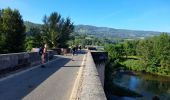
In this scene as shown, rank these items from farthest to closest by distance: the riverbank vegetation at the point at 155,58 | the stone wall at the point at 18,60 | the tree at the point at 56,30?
1. the riverbank vegetation at the point at 155,58
2. the tree at the point at 56,30
3. the stone wall at the point at 18,60

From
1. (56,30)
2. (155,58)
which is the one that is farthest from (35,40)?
(155,58)

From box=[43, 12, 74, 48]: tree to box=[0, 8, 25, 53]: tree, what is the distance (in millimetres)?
10177

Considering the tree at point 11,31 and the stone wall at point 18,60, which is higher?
the tree at point 11,31

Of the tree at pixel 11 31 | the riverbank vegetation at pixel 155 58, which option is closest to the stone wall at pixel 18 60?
the tree at pixel 11 31

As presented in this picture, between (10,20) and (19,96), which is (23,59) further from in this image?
(10,20)

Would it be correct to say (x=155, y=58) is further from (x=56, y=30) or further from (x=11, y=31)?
(x=11, y=31)

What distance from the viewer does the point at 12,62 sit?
16766 mm

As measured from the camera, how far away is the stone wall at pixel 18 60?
1526cm

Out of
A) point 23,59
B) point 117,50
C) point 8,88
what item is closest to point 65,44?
point 23,59

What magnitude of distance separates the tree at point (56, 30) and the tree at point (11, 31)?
33.4 feet

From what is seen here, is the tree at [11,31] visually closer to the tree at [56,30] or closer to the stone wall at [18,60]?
the tree at [56,30]

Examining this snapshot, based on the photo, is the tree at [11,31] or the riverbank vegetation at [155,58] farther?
the riverbank vegetation at [155,58]

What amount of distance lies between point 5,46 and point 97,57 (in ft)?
57.6

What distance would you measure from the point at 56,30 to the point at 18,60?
49.6m
